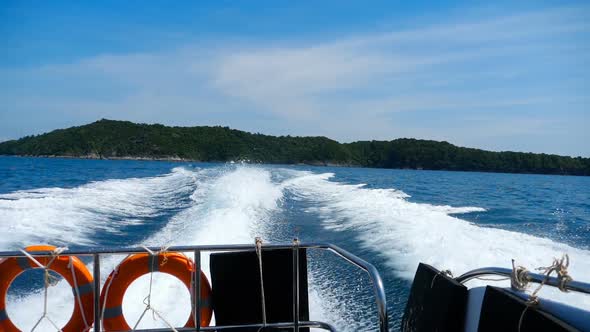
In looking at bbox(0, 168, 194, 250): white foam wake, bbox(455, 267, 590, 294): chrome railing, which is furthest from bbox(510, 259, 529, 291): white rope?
bbox(0, 168, 194, 250): white foam wake

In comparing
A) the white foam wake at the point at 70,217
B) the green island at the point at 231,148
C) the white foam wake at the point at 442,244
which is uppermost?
the green island at the point at 231,148

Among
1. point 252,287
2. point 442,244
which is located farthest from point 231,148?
point 252,287

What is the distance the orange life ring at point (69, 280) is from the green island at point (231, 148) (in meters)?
80.8

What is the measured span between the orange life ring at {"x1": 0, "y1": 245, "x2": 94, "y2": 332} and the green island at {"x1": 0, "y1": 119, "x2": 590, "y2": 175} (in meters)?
80.8

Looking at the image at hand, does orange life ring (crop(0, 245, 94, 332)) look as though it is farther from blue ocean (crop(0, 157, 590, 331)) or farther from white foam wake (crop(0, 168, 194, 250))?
white foam wake (crop(0, 168, 194, 250))

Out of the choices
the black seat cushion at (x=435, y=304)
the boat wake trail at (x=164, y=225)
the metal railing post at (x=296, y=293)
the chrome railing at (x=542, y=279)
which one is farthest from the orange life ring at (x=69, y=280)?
the chrome railing at (x=542, y=279)

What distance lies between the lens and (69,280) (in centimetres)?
284

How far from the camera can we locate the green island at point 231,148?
84.4 m

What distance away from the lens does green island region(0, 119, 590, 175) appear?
84438 mm

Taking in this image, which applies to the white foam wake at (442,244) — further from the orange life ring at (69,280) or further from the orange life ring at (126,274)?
the orange life ring at (69,280)

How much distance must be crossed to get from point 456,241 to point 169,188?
1477 cm

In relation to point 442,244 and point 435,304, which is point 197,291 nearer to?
point 435,304

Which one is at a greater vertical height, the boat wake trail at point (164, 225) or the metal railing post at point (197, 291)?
the metal railing post at point (197, 291)

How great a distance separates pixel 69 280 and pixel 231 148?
8395cm
